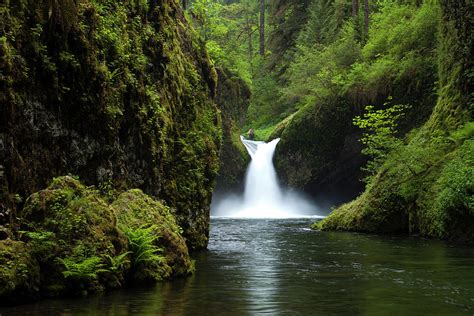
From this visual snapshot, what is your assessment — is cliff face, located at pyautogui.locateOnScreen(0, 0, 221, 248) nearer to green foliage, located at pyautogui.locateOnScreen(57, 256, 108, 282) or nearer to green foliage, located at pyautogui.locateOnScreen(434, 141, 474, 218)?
green foliage, located at pyautogui.locateOnScreen(57, 256, 108, 282)

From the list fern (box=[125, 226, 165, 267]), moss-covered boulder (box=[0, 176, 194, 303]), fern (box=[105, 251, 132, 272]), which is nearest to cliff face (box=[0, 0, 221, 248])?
moss-covered boulder (box=[0, 176, 194, 303])

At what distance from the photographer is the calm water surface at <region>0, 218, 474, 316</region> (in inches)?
302

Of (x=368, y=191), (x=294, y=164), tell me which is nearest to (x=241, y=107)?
(x=294, y=164)

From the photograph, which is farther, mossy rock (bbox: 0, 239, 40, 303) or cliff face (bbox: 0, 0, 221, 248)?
cliff face (bbox: 0, 0, 221, 248)

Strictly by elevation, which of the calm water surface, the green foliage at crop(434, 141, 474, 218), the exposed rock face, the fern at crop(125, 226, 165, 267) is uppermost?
the exposed rock face

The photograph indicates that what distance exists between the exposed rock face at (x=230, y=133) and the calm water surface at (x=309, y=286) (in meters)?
20.2

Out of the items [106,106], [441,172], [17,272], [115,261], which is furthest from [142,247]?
[441,172]

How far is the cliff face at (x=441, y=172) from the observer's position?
55.6ft

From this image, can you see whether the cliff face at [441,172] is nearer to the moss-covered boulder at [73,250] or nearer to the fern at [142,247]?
the moss-covered boulder at [73,250]

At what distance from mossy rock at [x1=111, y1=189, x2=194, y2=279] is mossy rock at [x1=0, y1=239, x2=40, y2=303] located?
2304 mm

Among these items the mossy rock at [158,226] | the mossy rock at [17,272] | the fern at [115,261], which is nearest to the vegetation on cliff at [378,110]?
the mossy rock at [158,226]

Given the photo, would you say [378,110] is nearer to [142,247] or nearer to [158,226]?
[158,226]

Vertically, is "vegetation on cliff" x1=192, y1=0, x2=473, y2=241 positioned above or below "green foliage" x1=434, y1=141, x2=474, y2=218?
above

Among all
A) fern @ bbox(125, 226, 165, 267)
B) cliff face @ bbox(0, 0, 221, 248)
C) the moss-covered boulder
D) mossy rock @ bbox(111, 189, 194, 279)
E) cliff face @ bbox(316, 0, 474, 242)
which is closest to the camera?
the moss-covered boulder
